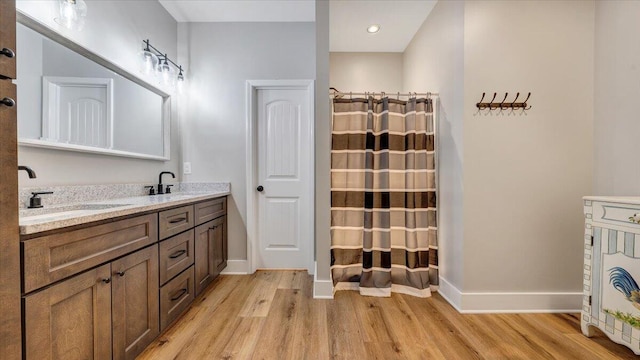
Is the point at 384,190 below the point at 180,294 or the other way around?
the other way around

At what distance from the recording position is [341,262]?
7.82ft

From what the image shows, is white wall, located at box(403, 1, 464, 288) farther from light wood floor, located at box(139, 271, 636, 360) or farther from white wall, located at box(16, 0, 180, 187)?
white wall, located at box(16, 0, 180, 187)

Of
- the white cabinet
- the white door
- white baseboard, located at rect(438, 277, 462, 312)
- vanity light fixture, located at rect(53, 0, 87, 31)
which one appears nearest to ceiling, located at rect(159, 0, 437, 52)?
the white door

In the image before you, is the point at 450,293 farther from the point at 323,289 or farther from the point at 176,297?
the point at 176,297

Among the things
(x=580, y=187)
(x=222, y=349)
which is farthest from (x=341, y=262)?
(x=580, y=187)

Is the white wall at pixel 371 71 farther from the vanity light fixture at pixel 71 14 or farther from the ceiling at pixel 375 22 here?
the vanity light fixture at pixel 71 14

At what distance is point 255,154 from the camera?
296cm

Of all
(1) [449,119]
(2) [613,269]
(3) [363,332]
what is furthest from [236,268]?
(2) [613,269]

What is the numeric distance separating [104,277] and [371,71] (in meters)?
3.41

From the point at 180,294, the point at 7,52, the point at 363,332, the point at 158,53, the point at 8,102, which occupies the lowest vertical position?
the point at 363,332

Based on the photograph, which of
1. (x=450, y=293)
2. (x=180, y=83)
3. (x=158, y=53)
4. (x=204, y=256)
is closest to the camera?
(x=450, y=293)

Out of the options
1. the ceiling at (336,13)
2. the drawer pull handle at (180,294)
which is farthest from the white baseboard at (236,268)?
the ceiling at (336,13)

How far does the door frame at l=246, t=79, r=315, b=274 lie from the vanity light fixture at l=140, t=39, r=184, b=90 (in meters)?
0.72

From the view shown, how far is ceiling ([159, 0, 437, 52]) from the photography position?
2.60 metres
